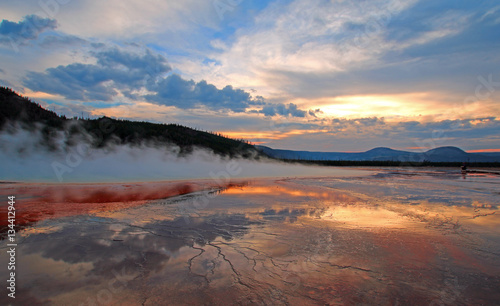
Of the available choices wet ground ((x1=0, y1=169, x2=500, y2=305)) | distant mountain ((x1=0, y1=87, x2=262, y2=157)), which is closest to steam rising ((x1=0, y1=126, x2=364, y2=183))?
distant mountain ((x1=0, y1=87, x2=262, y2=157))

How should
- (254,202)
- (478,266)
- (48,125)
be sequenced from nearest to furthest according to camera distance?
(478,266), (254,202), (48,125)

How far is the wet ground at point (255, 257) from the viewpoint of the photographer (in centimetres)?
370

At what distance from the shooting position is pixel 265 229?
22.9 feet

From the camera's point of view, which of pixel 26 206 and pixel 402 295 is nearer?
pixel 402 295

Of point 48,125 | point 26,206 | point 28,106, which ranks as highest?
point 28,106

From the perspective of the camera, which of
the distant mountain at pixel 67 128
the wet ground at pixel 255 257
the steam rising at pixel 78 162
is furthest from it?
the distant mountain at pixel 67 128

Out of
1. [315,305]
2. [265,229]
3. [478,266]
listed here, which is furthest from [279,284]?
[478,266]

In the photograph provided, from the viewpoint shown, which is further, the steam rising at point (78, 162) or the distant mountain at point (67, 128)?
the distant mountain at point (67, 128)

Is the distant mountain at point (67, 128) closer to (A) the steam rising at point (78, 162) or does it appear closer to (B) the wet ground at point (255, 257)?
(A) the steam rising at point (78, 162)

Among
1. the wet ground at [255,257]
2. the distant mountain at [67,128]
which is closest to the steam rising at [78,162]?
the distant mountain at [67,128]

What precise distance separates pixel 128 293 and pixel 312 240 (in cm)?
395

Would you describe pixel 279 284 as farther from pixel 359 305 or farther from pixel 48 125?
pixel 48 125

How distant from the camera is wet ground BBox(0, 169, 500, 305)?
3703 mm

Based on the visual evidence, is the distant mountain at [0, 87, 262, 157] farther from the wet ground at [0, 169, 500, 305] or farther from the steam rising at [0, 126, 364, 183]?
the wet ground at [0, 169, 500, 305]
